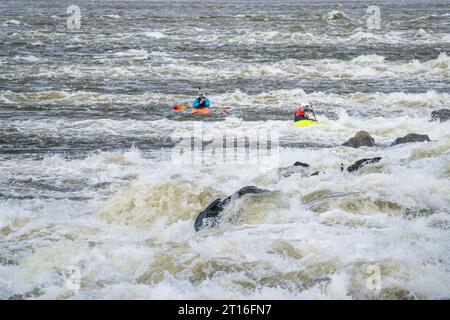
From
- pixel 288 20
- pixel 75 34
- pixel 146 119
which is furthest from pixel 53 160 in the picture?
pixel 288 20

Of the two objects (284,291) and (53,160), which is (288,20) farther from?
(284,291)

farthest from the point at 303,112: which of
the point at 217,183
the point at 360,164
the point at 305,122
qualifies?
the point at 217,183

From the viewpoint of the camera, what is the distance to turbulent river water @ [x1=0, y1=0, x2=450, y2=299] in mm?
9039

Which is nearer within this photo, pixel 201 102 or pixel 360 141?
pixel 360 141

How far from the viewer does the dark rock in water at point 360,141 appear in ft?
55.7

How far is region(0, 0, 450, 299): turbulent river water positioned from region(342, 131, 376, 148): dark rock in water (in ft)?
1.27

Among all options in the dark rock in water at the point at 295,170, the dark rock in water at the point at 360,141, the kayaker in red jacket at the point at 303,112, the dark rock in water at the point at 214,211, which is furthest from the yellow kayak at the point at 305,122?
the dark rock in water at the point at 214,211

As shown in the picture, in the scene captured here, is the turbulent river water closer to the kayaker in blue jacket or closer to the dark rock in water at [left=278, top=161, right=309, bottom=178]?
the dark rock in water at [left=278, top=161, right=309, bottom=178]

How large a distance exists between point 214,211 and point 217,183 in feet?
7.48

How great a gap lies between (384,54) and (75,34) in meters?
19.3

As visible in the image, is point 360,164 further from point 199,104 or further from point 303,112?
point 199,104

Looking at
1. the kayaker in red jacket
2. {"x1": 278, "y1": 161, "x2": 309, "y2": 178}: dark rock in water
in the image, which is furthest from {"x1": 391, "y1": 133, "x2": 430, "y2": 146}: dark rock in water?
the kayaker in red jacket

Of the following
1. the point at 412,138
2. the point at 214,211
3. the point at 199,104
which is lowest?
the point at 199,104

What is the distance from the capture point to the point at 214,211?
11.6 m
